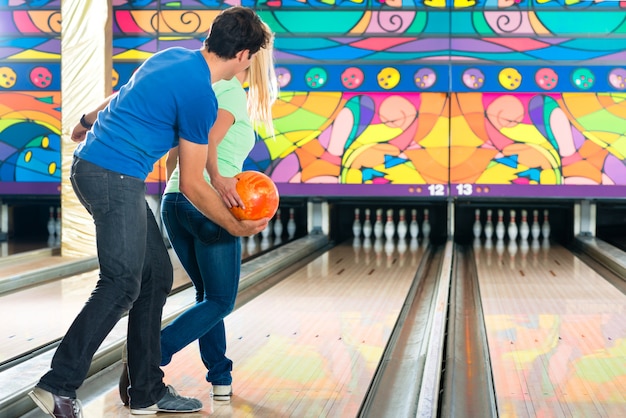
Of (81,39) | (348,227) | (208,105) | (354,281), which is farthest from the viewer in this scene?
(348,227)

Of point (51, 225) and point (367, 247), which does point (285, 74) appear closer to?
point (367, 247)

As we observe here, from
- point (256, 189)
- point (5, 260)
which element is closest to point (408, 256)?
point (5, 260)

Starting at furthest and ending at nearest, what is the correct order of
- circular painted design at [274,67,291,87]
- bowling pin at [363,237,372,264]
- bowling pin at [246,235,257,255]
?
circular painted design at [274,67,291,87] < bowling pin at [246,235,257,255] < bowling pin at [363,237,372,264]

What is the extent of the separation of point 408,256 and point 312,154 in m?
0.96

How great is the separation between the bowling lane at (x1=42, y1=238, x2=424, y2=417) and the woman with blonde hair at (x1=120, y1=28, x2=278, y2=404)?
0.23 meters

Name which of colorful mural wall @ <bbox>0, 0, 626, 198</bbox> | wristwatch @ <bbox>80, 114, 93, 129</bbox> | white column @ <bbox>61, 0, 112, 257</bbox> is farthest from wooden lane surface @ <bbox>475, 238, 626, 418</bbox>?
white column @ <bbox>61, 0, 112, 257</bbox>

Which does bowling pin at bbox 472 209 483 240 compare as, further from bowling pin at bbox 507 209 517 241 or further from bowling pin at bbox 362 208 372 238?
bowling pin at bbox 362 208 372 238

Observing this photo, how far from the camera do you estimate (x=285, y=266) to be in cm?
518

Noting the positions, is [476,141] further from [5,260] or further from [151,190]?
[5,260]

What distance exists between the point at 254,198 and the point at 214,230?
0.53 ft

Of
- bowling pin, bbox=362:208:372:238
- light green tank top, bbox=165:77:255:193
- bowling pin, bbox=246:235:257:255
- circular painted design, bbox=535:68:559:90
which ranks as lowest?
bowling pin, bbox=246:235:257:255

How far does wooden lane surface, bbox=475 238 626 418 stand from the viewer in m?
2.31

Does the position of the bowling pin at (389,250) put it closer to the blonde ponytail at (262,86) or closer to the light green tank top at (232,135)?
the blonde ponytail at (262,86)

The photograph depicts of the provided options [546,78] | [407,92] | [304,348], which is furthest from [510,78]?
[304,348]
